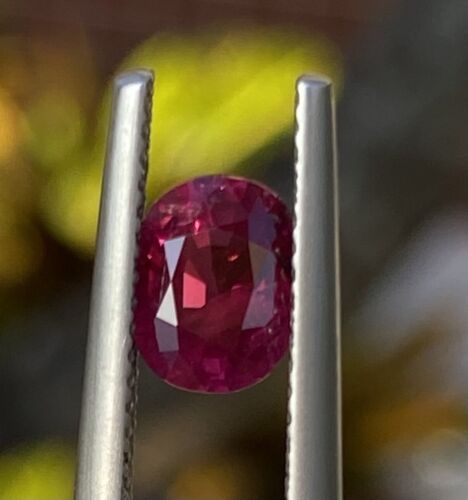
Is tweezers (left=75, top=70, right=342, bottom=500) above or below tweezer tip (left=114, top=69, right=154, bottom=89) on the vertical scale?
below

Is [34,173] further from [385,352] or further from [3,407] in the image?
[385,352]

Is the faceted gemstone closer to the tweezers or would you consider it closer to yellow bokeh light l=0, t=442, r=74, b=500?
the tweezers

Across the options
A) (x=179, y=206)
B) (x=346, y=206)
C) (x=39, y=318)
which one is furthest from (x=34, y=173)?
(x=179, y=206)

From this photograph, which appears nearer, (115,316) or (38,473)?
(115,316)

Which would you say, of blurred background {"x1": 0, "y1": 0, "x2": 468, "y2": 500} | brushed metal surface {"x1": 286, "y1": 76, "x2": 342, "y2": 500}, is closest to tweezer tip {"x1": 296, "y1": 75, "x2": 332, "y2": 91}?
brushed metal surface {"x1": 286, "y1": 76, "x2": 342, "y2": 500}

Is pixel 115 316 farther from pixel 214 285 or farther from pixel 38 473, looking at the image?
pixel 38 473

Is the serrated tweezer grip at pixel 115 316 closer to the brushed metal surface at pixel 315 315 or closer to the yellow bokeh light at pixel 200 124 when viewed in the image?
the brushed metal surface at pixel 315 315

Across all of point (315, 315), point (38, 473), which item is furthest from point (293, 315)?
point (38, 473)
